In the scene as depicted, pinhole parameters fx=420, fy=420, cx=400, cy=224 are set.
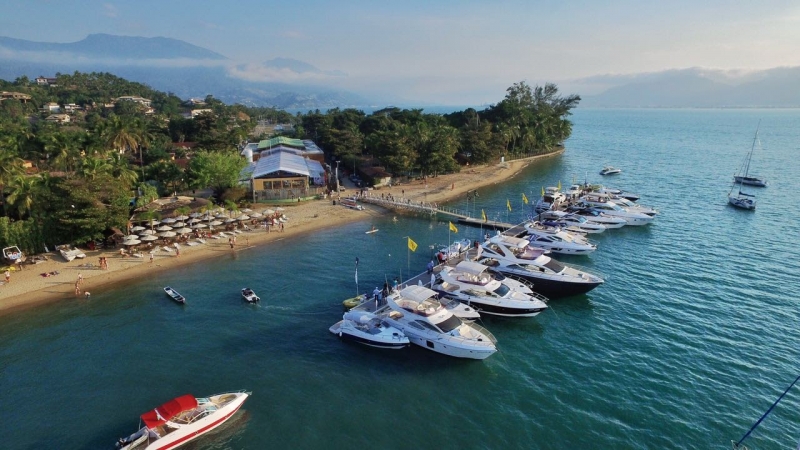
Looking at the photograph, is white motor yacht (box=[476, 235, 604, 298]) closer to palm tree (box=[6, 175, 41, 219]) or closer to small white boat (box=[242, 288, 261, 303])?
small white boat (box=[242, 288, 261, 303])

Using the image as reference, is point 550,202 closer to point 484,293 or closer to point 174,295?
point 484,293

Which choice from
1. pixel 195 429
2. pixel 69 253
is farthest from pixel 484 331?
pixel 69 253

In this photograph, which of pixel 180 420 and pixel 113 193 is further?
pixel 113 193

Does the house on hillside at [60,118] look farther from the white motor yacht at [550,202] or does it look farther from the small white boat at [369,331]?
the small white boat at [369,331]

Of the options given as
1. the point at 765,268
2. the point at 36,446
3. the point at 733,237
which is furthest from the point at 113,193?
the point at 733,237

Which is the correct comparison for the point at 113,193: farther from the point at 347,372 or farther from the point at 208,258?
the point at 347,372

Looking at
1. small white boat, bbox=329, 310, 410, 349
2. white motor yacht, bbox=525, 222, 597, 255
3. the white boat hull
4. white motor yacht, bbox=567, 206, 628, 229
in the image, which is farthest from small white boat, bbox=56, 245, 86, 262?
white motor yacht, bbox=567, 206, 628, 229
